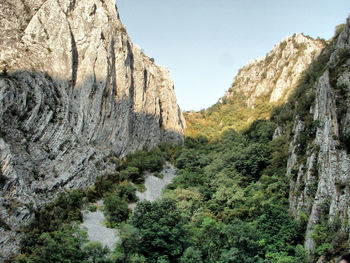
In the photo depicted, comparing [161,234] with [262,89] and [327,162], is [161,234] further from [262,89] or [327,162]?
[262,89]

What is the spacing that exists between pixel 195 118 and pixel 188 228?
65.7 meters

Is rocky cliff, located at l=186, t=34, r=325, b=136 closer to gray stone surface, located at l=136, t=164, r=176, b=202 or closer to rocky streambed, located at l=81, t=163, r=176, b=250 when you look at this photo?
gray stone surface, located at l=136, t=164, r=176, b=202

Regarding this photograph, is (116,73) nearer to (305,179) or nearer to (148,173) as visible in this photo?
(148,173)

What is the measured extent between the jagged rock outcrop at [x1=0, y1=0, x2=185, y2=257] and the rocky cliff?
2561 cm

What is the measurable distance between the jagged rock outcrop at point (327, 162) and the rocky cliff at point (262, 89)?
116ft

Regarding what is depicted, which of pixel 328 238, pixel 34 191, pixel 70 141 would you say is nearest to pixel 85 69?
pixel 70 141

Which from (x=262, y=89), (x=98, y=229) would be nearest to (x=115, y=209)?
(x=98, y=229)

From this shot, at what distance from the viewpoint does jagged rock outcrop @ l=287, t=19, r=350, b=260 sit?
2395 cm

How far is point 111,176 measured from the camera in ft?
147

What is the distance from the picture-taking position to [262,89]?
85.0m

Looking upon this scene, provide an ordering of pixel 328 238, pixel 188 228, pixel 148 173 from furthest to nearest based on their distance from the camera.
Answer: pixel 148 173, pixel 188 228, pixel 328 238

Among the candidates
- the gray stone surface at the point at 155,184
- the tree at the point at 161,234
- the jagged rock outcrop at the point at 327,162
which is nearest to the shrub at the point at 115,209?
the gray stone surface at the point at 155,184

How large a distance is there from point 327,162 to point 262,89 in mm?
60252

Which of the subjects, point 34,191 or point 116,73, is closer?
point 34,191
